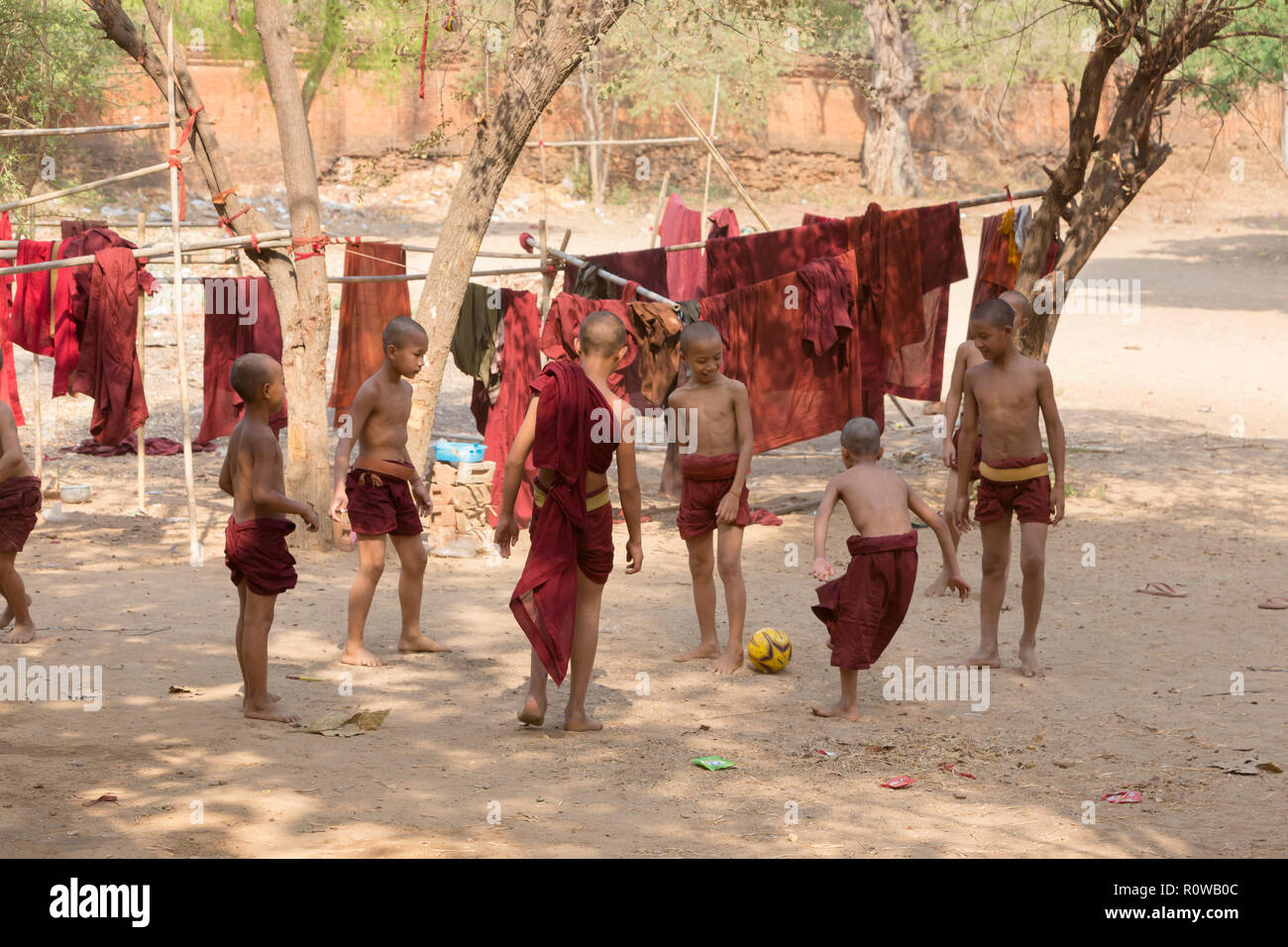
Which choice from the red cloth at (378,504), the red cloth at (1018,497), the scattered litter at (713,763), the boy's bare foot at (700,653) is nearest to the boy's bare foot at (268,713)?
the red cloth at (378,504)

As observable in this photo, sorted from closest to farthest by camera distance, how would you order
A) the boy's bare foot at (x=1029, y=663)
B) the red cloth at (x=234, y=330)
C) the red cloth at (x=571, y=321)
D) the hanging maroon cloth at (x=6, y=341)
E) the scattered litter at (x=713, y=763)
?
1. the scattered litter at (x=713, y=763)
2. the boy's bare foot at (x=1029, y=663)
3. the red cloth at (x=571, y=321)
4. the hanging maroon cloth at (x=6, y=341)
5. the red cloth at (x=234, y=330)

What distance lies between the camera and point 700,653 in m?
6.53

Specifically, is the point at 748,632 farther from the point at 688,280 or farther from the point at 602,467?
the point at 688,280

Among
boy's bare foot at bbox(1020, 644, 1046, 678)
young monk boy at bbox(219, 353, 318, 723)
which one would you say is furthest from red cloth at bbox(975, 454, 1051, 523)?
young monk boy at bbox(219, 353, 318, 723)

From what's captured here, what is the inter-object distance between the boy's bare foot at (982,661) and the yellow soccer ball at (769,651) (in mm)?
→ 807

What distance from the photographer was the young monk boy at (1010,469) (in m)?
6.23

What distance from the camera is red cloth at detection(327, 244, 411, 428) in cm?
1016

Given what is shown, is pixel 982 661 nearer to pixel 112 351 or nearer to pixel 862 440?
pixel 862 440

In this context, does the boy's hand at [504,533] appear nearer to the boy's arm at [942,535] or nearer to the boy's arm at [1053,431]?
the boy's arm at [942,535]

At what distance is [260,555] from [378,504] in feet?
3.94

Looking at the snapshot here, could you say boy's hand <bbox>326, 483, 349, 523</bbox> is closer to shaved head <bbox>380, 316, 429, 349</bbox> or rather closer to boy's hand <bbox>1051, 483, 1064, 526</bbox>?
shaved head <bbox>380, 316, 429, 349</bbox>

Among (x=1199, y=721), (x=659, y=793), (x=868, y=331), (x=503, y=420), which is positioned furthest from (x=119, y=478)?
(x=1199, y=721)

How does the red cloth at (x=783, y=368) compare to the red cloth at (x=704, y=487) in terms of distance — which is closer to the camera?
the red cloth at (x=704, y=487)

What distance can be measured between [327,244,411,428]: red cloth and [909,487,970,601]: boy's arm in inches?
216
